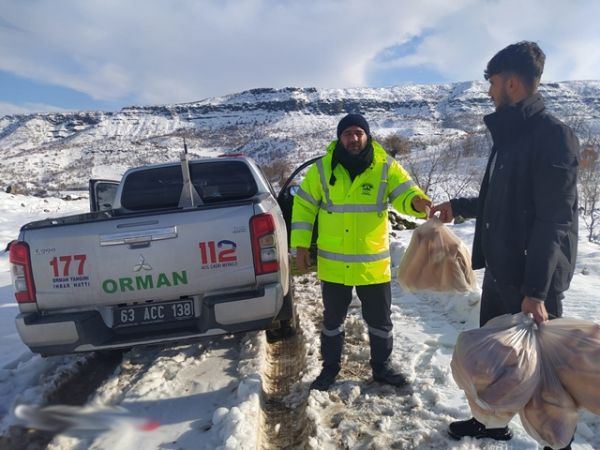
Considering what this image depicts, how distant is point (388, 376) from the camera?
3076mm

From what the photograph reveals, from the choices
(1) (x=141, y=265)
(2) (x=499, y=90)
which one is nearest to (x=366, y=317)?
(1) (x=141, y=265)

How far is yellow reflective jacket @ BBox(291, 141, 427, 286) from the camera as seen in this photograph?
291 centimetres

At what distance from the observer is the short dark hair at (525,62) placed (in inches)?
77.7

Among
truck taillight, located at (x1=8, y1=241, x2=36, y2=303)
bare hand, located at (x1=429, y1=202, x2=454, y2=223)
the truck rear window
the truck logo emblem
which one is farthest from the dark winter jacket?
truck taillight, located at (x1=8, y1=241, x2=36, y2=303)

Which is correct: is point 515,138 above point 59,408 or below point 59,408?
above

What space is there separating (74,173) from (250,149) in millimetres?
50037

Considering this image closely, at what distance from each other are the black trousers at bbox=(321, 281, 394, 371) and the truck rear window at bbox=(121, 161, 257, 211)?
1.81m

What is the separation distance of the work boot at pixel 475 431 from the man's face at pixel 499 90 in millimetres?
1816

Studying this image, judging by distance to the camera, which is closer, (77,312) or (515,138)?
(515,138)

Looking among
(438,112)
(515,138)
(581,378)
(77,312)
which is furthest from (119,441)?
(438,112)

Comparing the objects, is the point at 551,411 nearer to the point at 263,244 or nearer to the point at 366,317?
the point at 366,317

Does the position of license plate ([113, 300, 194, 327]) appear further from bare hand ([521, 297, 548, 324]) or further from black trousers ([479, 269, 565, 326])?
bare hand ([521, 297, 548, 324])

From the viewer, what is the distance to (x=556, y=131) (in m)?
1.87

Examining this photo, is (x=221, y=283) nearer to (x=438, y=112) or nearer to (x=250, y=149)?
(x=250, y=149)
